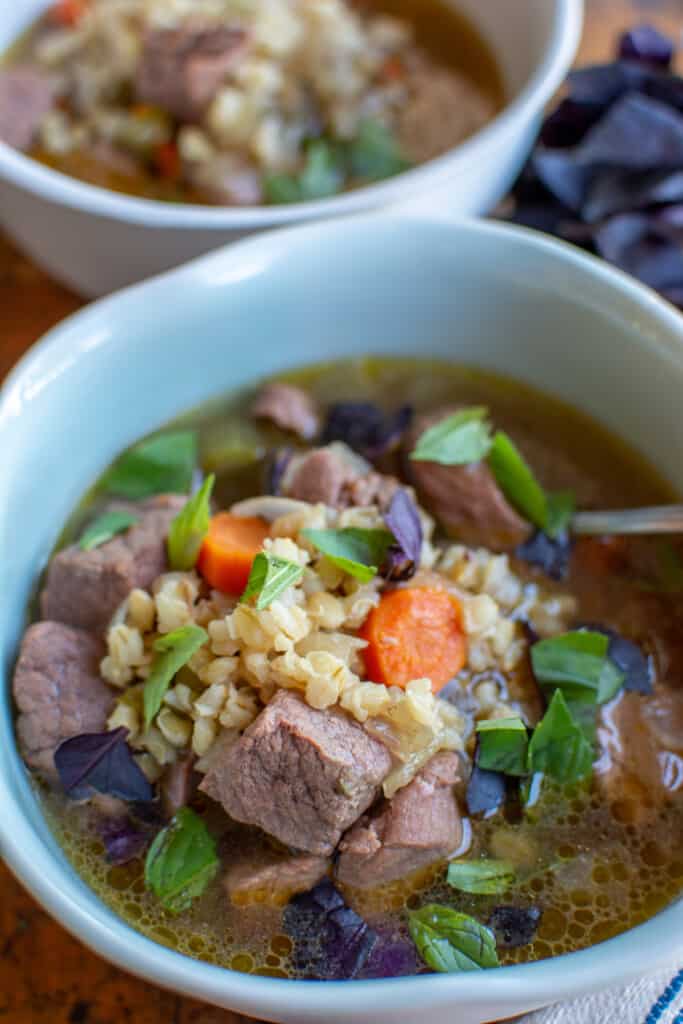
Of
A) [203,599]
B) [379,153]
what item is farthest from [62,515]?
[379,153]

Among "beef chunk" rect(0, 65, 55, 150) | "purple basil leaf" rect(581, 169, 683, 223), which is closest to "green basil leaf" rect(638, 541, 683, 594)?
"purple basil leaf" rect(581, 169, 683, 223)

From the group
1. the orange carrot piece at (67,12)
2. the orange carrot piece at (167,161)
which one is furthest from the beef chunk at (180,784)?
the orange carrot piece at (67,12)

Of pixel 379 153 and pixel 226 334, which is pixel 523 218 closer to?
pixel 379 153

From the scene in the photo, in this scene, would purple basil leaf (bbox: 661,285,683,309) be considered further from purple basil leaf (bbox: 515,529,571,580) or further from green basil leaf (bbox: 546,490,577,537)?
purple basil leaf (bbox: 515,529,571,580)

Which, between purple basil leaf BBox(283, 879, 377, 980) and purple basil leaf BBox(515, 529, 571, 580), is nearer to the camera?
purple basil leaf BBox(283, 879, 377, 980)

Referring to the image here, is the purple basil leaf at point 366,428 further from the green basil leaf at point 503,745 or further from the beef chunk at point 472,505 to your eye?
the green basil leaf at point 503,745

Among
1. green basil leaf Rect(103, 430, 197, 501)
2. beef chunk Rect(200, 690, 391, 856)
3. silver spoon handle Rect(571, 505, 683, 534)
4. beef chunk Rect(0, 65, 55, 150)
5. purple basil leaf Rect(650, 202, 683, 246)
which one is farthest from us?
beef chunk Rect(0, 65, 55, 150)

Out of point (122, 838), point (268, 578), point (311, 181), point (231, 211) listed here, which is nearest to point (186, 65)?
point (311, 181)

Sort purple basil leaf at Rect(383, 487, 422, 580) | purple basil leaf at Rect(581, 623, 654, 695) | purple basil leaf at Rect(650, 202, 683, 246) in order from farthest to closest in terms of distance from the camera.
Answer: purple basil leaf at Rect(650, 202, 683, 246), purple basil leaf at Rect(581, 623, 654, 695), purple basil leaf at Rect(383, 487, 422, 580)
